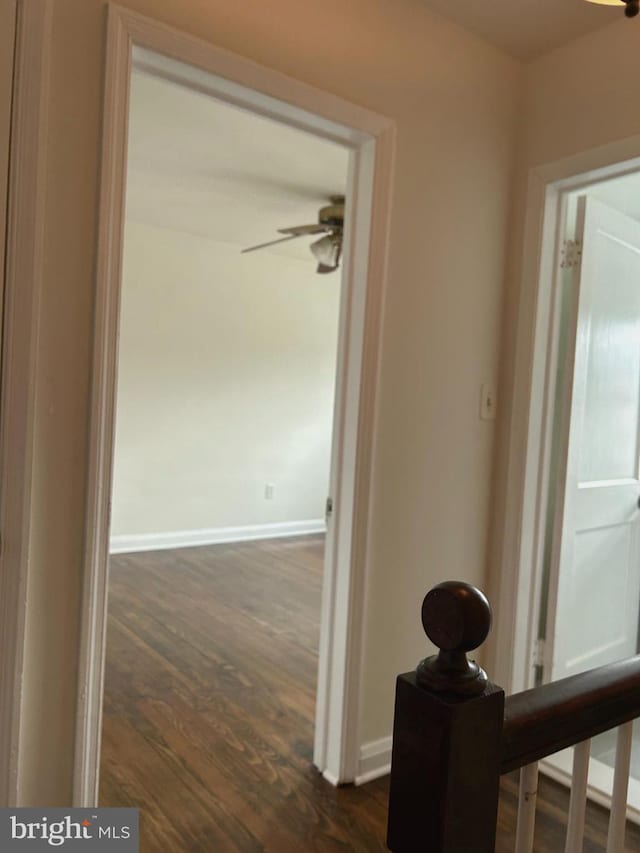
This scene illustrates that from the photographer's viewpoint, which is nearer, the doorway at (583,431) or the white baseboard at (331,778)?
the white baseboard at (331,778)

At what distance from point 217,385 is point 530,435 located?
3579 millimetres

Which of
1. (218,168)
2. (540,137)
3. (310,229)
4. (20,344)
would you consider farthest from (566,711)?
(218,168)

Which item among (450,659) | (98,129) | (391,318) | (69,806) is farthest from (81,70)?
(69,806)

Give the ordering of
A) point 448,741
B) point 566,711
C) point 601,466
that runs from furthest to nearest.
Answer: point 601,466
point 566,711
point 448,741

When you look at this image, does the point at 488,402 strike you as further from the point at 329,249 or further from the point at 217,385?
the point at 217,385

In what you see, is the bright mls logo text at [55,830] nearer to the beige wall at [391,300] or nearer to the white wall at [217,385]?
the beige wall at [391,300]

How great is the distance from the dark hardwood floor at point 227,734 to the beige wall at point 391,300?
0.36 metres

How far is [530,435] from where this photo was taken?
232cm

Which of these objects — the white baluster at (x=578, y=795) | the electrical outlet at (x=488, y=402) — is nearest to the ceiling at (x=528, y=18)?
the electrical outlet at (x=488, y=402)

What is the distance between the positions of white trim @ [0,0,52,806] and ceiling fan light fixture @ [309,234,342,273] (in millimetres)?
2489

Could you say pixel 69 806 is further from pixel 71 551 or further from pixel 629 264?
pixel 629 264

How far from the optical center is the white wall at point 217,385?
502 cm

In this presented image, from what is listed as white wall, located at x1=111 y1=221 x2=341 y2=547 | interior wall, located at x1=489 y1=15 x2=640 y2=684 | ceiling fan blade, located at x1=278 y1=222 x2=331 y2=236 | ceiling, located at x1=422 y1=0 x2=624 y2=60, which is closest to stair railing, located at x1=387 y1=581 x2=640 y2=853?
interior wall, located at x1=489 y1=15 x2=640 y2=684

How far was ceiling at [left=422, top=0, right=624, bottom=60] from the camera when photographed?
6.60 feet
